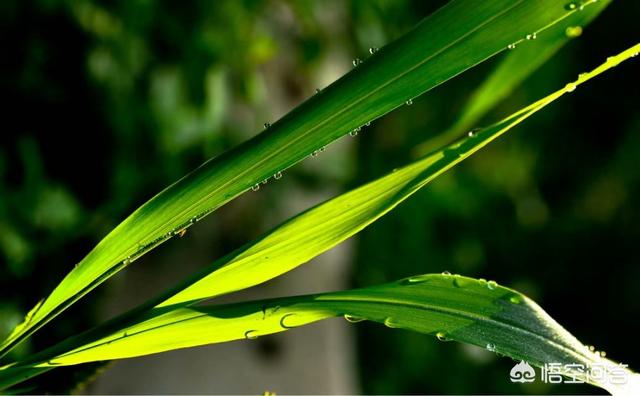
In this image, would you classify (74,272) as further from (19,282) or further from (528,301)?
(19,282)

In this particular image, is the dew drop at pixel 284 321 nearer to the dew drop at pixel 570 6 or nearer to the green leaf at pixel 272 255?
the green leaf at pixel 272 255

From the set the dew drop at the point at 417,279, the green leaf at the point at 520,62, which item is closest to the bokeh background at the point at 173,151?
the green leaf at the point at 520,62

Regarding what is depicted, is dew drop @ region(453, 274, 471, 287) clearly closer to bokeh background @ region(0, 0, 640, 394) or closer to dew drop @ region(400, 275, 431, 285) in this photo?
dew drop @ region(400, 275, 431, 285)

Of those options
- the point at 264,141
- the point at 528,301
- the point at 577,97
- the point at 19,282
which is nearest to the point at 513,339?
the point at 528,301

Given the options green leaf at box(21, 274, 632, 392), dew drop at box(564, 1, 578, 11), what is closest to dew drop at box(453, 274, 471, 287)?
green leaf at box(21, 274, 632, 392)

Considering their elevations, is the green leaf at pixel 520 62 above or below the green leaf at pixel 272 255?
above

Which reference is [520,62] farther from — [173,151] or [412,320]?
[173,151]
